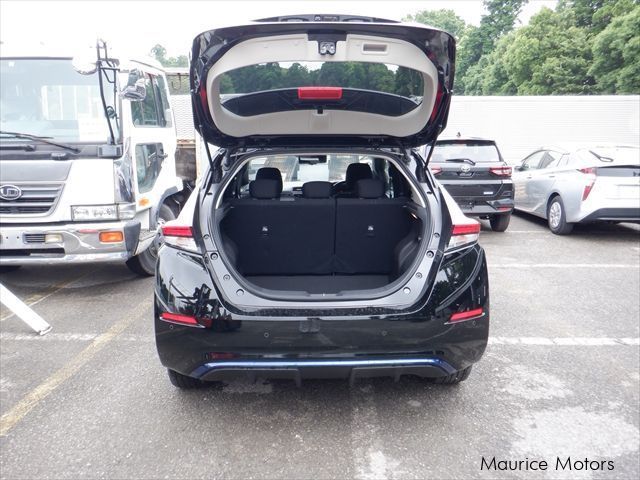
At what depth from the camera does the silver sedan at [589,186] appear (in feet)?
24.1

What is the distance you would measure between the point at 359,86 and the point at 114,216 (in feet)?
9.47

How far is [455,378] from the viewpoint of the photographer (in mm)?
3137

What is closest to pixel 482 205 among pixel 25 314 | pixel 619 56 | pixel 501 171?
pixel 501 171

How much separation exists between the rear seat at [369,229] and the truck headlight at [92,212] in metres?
2.38

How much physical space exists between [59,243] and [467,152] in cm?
606

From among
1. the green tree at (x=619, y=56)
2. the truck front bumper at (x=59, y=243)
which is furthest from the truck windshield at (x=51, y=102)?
the green tree at (x=619, y=56)

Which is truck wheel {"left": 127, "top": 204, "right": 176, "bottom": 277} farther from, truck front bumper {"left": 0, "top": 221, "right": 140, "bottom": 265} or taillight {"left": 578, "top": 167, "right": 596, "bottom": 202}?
taillight {"left": 578, "top": 167, "right": 596, "bottom": 202}

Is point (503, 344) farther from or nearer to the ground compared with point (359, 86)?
nearer to the ground

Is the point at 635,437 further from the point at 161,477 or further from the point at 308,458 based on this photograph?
the point at 161,477

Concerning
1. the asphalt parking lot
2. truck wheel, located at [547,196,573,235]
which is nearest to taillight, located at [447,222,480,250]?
the asphalt parking lot

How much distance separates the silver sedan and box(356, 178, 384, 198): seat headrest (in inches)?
205

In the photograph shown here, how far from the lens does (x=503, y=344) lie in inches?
155

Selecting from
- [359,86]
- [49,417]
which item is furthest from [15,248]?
[359,86]

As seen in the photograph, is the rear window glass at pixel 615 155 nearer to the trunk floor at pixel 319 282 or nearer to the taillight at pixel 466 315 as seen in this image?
the trunk floor at pixel 319 282
